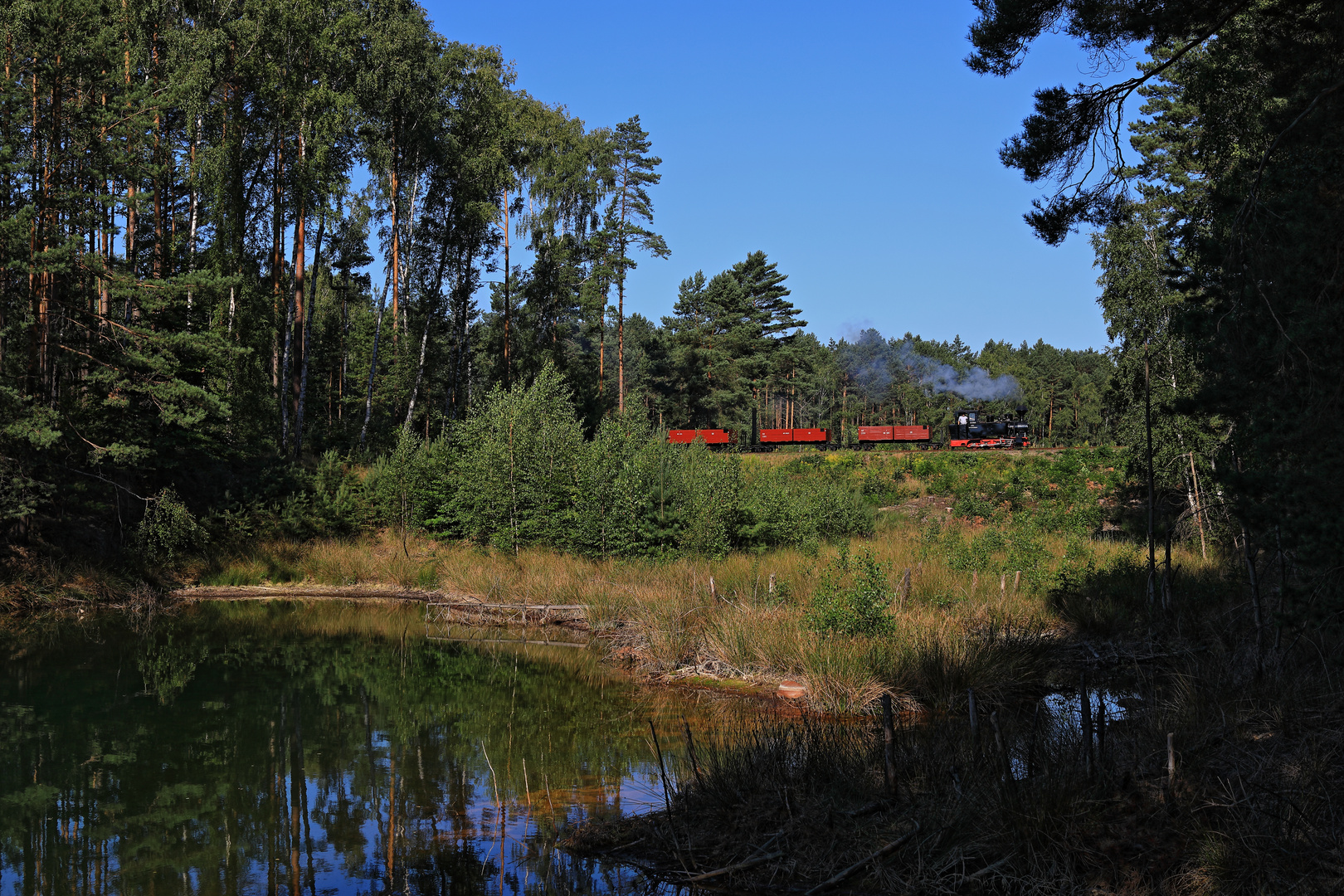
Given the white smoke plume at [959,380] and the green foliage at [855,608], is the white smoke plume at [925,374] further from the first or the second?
the green foliage at [855,608]

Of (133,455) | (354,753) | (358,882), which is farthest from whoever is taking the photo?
(133,455)

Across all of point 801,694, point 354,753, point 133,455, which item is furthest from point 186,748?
point 133,455

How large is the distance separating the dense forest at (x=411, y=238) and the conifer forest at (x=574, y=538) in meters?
0.11

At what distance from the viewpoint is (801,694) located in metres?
12.2

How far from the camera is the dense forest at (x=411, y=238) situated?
7762mm

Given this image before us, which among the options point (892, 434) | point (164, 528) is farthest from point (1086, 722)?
point (892, 434)

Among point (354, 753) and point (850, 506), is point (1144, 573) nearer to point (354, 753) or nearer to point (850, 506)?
point (850, 506)

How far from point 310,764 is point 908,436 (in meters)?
44.4

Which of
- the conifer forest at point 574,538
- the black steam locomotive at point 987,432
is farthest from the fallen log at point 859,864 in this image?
the black steam locomotive at point 987,432

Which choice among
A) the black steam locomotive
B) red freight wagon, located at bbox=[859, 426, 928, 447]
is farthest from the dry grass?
red freight wagon, located at bbox=[859, 426, 928, 447]

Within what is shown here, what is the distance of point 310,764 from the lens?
1029cm

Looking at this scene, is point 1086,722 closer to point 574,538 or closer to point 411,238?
point 574,538

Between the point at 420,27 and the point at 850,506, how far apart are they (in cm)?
2153

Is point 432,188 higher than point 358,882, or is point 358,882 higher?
point 432,188
